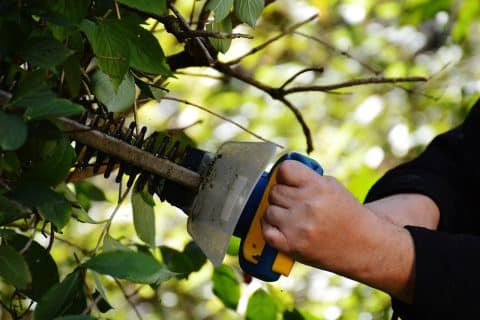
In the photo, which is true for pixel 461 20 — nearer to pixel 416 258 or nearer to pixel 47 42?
pixel 416 258

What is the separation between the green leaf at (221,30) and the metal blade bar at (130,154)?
12 cm

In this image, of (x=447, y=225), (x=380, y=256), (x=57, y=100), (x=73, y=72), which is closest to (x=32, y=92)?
(x=57, y=100)

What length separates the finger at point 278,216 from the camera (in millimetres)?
1007

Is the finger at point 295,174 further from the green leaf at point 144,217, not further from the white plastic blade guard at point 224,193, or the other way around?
the green leaf at point 144,217

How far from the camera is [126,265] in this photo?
2.62 ft

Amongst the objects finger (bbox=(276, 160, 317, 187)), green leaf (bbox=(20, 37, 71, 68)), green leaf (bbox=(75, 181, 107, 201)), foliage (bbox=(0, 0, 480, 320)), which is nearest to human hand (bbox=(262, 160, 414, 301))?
finger (bbox=(276, 160, 317, 187))

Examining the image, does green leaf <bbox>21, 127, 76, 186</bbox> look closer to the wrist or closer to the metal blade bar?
the metal blade bar

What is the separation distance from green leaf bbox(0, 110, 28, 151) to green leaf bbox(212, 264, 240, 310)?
77cm

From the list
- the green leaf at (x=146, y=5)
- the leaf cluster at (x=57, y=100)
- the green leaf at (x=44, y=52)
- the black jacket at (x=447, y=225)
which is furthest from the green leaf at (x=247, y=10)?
the black jacket at (x=447, y=225)

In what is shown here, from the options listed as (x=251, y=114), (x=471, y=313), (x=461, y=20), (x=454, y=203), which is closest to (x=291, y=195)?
(x=471, y=313)

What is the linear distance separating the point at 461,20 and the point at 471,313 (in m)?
1.17

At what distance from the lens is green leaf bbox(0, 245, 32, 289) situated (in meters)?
0.83

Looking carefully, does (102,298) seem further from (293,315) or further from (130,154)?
(293,315)

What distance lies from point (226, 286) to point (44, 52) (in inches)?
29.3
